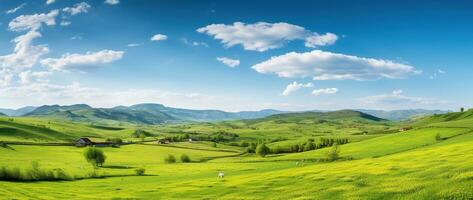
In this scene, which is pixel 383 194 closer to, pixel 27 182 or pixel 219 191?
pixel 219 191

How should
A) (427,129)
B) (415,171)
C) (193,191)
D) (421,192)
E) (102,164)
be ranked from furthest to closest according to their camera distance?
(427,129)
(102,164)
(193,191)
(415,171)
(421,192)

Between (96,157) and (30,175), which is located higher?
(96,157)

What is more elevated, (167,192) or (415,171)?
(415,171)

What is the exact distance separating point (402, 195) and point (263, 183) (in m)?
26.0

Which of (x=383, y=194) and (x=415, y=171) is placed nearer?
(x=383, y=194)

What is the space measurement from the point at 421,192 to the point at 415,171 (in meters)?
12.2

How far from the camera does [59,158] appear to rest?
172 m

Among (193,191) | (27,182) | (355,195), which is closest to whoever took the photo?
(355,195)

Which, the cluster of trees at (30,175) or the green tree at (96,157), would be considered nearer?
the cluster of trees at (30,175)

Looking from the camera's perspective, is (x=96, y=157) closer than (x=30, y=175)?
No

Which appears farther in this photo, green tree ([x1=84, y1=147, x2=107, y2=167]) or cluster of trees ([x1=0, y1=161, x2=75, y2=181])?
green tree ([x1=84, y1=147, x2=107, y2=167])

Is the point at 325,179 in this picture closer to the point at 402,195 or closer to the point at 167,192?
the point at 402,195

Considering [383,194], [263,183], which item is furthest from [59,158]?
[383,194]

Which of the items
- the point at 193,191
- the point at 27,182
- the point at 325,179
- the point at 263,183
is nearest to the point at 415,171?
the point at 325,179
